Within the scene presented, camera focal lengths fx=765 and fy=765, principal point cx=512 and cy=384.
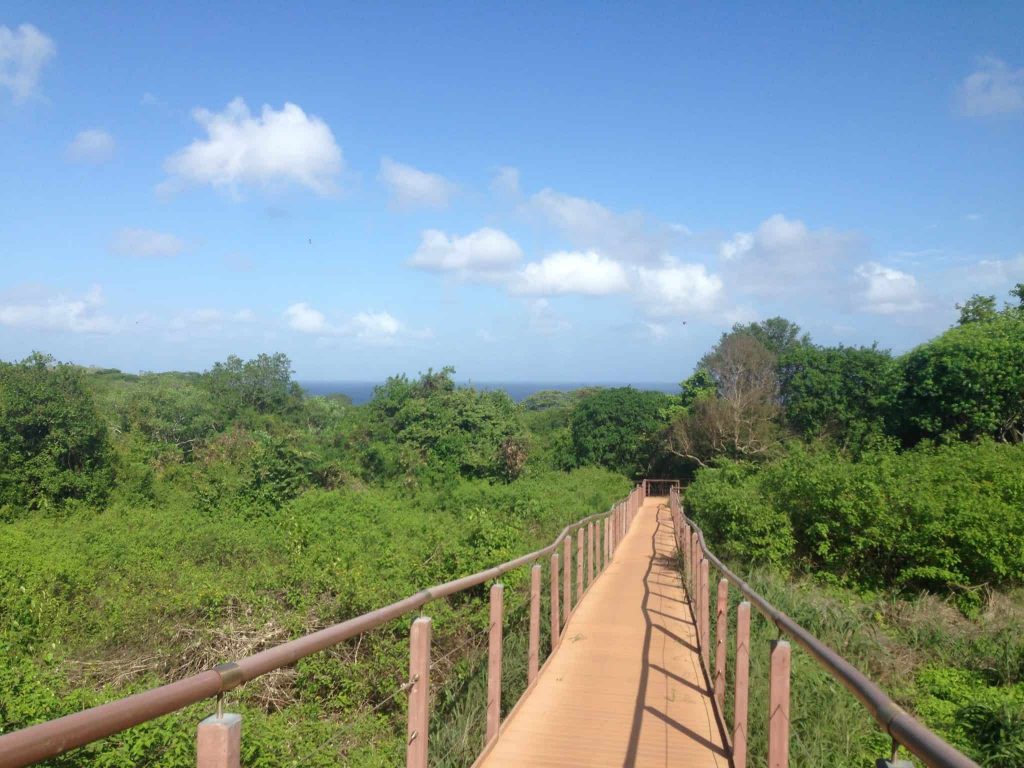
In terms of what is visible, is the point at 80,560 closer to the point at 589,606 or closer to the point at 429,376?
the point at 589,606

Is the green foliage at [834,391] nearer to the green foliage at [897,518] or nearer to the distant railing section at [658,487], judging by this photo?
the distant railing section at [658,487]

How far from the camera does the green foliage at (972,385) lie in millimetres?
23516

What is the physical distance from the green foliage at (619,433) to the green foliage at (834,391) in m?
6.98

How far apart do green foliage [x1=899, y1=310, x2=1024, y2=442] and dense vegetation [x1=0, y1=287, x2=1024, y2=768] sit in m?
0.09

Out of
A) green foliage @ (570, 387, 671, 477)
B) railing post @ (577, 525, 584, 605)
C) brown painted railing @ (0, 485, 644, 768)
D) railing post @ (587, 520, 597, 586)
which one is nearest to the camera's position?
brown painted railing @ (0, 485, 644, 768)

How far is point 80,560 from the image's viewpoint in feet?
40.9

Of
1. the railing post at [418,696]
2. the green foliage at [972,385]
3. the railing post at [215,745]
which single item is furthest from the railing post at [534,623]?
the green foliage at [972,385]

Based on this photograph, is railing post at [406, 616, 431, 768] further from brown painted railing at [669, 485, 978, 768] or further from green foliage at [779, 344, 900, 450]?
green foliage at [779, 344, 900, 450]

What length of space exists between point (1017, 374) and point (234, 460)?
26.8 meters

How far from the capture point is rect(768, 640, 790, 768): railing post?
→ 10.5 ft

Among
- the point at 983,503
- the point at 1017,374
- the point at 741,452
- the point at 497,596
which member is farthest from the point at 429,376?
the point at 497,596

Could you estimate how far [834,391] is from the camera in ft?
121

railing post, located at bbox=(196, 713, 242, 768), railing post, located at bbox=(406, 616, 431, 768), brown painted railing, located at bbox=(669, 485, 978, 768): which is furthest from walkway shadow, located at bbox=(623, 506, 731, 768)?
railing post, located at bbox=(196, 713, 242, 768)

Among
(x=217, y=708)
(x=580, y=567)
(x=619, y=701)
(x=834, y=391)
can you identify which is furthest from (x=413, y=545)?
(x=834, y=391)
